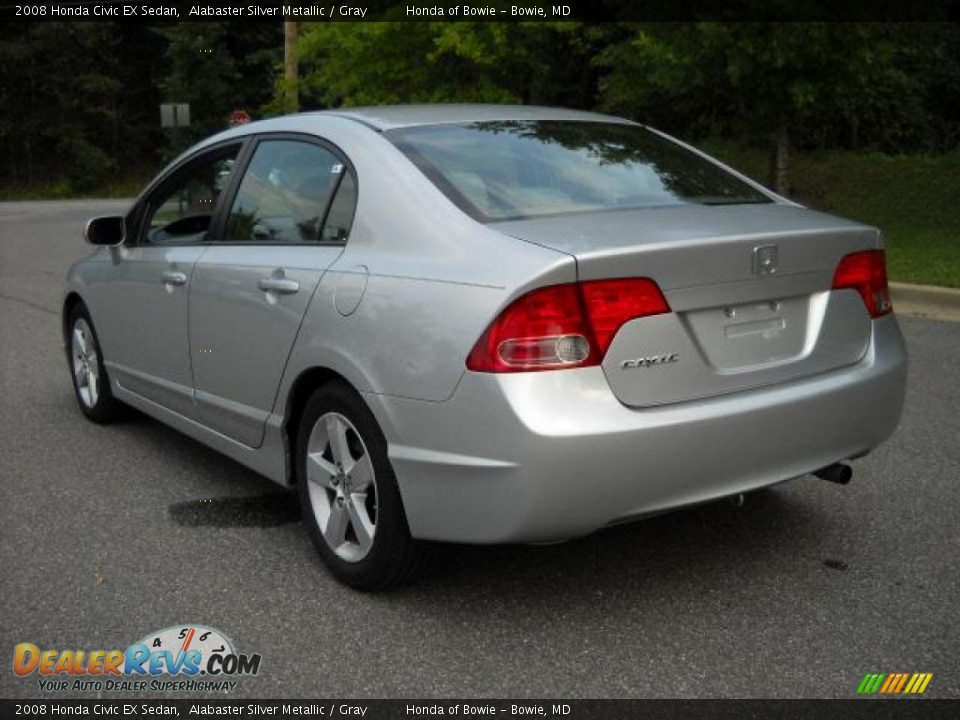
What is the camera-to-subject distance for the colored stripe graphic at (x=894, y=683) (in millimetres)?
2906

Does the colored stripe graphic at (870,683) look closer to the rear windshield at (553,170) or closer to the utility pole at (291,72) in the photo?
the rear windshield at (553,170)

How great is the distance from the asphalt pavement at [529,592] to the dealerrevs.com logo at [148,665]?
48mm

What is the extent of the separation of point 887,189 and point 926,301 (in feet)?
35.8

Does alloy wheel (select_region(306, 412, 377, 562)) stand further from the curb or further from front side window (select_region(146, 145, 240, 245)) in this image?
the curb

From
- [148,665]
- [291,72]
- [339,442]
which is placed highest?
[291,72]

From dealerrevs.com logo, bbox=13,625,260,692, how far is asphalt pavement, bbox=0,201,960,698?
0.16ft

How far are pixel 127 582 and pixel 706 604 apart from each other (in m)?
1.96

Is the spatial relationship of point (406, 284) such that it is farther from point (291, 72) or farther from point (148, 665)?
point (291, 72)

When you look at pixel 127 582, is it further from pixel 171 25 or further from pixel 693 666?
pixel 171 25

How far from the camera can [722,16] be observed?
14.0m

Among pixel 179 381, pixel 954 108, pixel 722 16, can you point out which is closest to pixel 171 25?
pixel 954 108

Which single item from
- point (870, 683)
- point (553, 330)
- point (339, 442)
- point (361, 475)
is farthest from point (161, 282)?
point (870, 683)

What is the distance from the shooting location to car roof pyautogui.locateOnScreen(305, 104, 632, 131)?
13.5 feet

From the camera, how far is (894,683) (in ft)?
9.66
